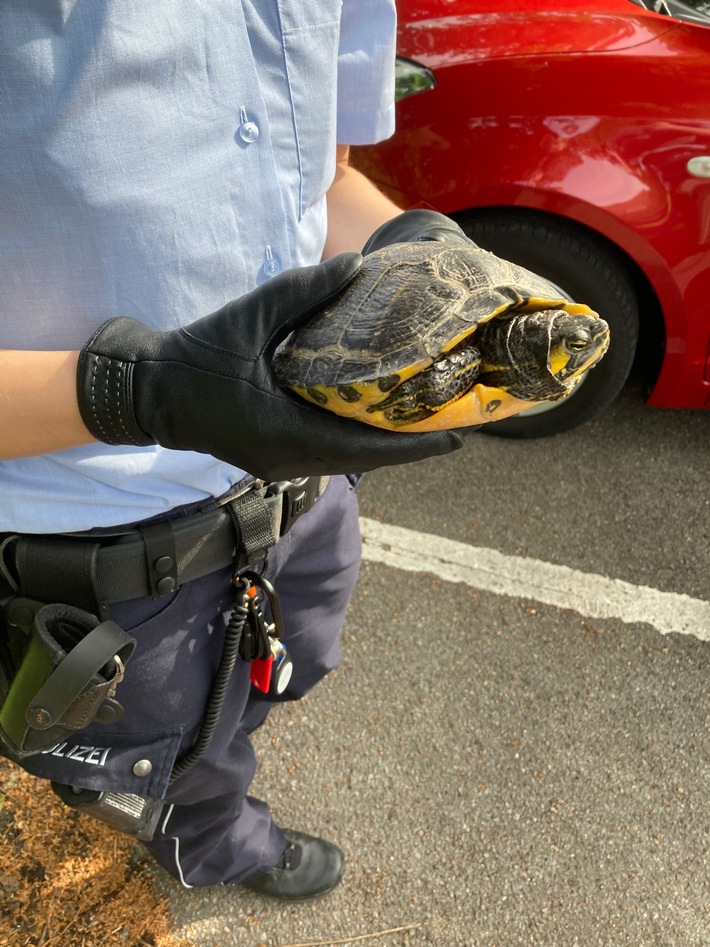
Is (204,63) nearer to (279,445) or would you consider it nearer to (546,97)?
(279,445)

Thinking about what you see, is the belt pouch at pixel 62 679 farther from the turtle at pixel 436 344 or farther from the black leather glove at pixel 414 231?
the black leather glove at pixel 414 231

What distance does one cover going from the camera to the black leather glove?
4.66ft

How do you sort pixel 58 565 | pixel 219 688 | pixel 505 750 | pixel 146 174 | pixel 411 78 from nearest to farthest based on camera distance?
pixel 146 174, pixel 58 565, pixel 219 688, pixel 505 750, pixel 411 78

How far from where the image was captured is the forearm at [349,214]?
1616 mm

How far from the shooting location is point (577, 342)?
51.8 inches

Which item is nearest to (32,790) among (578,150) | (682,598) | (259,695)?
(259,695)

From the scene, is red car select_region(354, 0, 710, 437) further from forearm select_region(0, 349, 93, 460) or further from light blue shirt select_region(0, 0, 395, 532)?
forearm select_region(0, 349, 93, 460)

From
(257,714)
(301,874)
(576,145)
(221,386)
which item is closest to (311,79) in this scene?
(221,386)

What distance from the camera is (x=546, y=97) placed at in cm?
266

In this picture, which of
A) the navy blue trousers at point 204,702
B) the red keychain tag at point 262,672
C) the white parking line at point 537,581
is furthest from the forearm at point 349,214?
the white parking line at point 537,581

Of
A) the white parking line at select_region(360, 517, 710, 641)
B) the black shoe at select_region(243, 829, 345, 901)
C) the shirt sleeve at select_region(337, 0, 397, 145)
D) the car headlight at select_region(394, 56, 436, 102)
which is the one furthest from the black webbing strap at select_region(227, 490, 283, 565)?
the car headlight at select_region(394, 56, 436, 102)

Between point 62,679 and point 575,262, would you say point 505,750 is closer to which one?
point 62,679

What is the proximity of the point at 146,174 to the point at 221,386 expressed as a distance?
1.05 ft

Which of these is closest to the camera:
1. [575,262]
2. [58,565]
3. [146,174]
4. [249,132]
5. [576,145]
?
[146,174]
